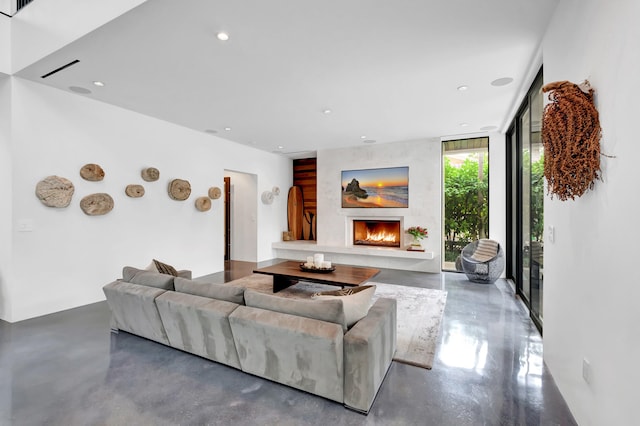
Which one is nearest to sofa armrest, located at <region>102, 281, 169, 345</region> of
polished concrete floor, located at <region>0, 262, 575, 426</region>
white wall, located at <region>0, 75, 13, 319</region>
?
polished concrete floor, located at <region>0, 262, 575, 426</region>

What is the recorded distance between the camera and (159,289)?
2.79m

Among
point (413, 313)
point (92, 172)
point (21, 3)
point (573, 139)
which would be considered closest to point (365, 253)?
point (413, 313)

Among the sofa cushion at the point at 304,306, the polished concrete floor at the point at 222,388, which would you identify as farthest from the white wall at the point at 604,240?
the sofa cushion at the point at 304,306

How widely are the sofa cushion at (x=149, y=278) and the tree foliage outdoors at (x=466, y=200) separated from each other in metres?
5.39

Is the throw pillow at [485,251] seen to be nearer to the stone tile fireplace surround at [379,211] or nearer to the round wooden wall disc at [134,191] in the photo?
the stone tile fireplace surround at [379,211]

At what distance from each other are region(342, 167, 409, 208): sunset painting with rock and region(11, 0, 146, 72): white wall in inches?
208

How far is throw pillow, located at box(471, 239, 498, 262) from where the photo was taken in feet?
17.0

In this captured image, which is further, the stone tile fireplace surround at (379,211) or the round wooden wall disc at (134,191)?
the stone tile fireplace surround at (379,211)

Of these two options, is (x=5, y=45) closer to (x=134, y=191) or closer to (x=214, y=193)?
(x=134, y=191)

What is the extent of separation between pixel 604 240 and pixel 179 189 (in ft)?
17.6

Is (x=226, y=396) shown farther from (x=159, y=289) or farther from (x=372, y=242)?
(x=372, y=242)

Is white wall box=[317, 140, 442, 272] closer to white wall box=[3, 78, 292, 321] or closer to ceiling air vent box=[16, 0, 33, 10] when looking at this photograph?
white wall box=[3, 78, 292, 321]

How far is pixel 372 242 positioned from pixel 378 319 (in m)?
4.95

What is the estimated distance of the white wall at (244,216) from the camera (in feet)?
23.9
